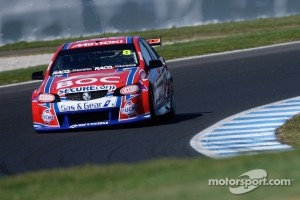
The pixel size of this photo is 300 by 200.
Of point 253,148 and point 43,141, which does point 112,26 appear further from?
point 253,148

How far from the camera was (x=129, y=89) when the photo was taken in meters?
14.0

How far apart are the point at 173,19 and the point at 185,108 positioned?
16.3 metres

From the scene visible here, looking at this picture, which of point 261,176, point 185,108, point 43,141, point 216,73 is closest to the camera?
point 261,176

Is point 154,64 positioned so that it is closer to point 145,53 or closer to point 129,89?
A: point 145,53

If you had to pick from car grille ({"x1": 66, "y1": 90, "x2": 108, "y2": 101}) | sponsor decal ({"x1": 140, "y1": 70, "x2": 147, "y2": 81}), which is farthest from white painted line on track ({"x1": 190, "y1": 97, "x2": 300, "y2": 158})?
car grille ({"x1": 66, "y1": 90, "x2": 108, "y2": 101})

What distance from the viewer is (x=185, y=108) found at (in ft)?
53.6

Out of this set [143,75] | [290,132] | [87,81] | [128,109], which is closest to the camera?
[290,132]

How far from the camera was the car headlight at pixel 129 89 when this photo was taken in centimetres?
1398

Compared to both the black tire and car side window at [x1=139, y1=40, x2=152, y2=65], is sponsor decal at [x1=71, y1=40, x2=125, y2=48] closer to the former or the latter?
car side window at [x1=139, y1=40, x2=152, y2=65]

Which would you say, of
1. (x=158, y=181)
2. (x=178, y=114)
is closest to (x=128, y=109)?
(x=178, y=114)

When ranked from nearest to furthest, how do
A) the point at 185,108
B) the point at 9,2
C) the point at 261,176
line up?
the point at 261,176
the point at 185,108
the point at 9,2

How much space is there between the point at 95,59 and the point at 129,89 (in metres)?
1.32

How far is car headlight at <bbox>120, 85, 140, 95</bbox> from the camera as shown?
1398 cm

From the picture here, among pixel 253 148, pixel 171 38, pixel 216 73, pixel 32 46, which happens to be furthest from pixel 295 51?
pixel 253 148
